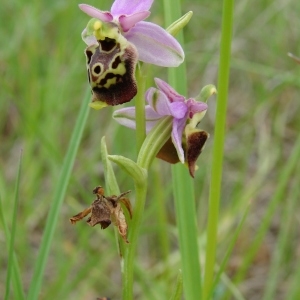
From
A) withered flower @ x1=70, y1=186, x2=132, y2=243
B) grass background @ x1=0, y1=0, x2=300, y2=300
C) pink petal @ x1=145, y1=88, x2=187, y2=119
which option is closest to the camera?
withered flower @ x1=70, y1=186, x2=132, y2=243

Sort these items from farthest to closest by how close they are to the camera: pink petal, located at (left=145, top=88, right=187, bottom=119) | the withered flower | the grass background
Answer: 1. the grass background
2. pink petal, located at (left=145, top=88, right=187, bottom=119)
3. the withered flower

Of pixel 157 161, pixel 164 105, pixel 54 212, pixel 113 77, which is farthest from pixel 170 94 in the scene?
pixel 157 161

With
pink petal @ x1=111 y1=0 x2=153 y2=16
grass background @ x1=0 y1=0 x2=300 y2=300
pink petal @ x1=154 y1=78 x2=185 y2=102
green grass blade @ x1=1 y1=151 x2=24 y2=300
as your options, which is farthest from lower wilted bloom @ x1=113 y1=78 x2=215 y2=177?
grass background @ x1=0 y1=0 x2=300 y2=300

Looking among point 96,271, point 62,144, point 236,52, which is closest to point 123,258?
point 96,271

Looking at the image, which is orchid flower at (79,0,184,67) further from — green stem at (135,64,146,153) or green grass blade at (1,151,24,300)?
green grass blade at (1,151,24,300)

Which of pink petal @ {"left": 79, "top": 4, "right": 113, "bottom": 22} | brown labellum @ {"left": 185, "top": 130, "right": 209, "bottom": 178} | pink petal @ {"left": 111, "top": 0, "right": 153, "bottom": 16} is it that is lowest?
brown labellum @ {"left": 185, "top": 130, "right": 209, "bottom": 178}

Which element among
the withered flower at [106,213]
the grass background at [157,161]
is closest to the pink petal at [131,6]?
the withered flower at [106,213]

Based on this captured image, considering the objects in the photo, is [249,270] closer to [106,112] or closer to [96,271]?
[96,271]
